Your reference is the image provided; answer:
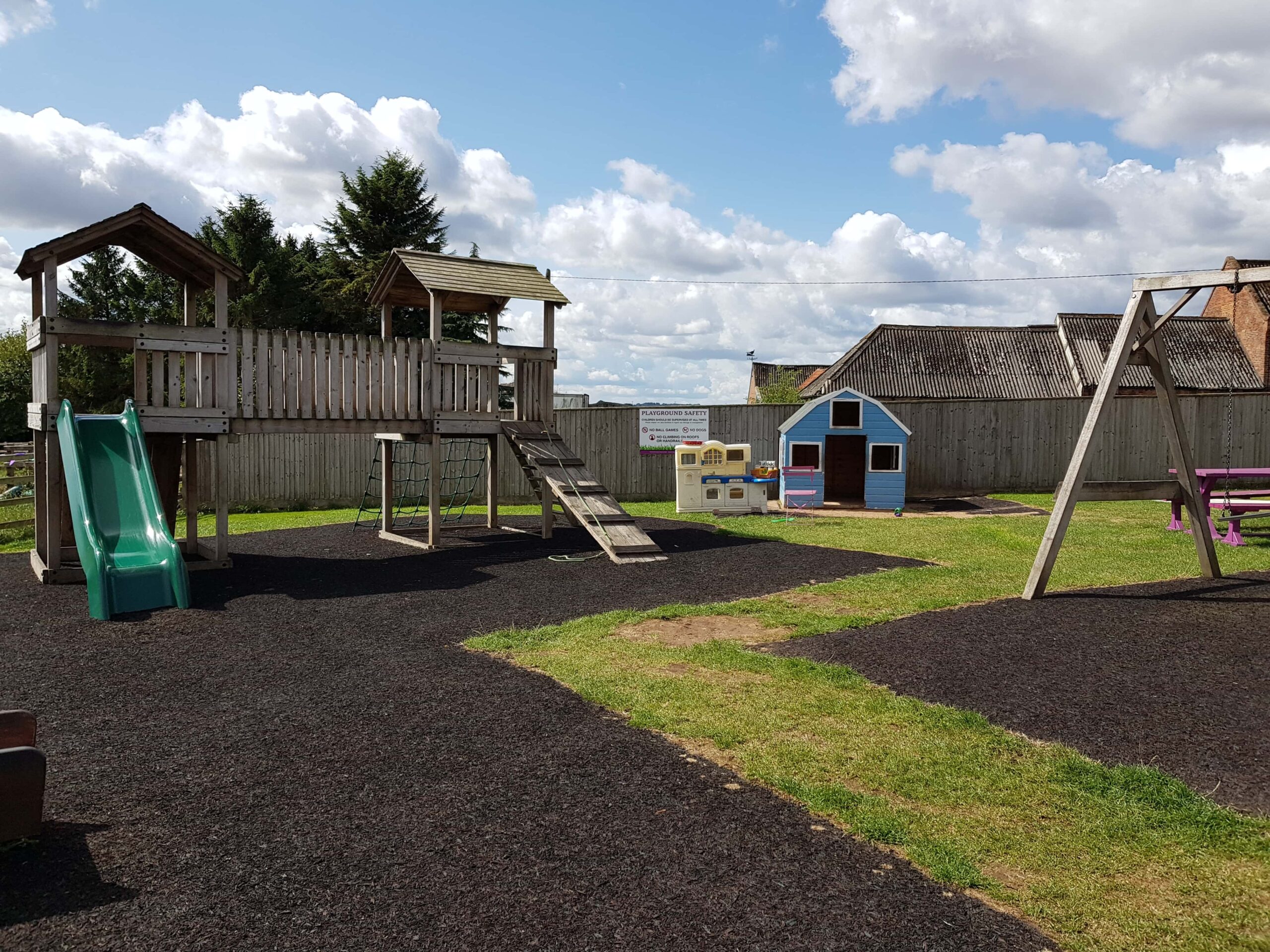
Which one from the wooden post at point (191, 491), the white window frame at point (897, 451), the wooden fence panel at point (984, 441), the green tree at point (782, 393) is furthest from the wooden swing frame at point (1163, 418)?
the green tree at point (782, 393)

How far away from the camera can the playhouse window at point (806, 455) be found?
2031 cm

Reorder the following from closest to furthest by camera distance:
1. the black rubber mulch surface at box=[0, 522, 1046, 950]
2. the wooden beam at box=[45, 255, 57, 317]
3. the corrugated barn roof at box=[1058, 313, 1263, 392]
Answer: the black rubber mulch surface at box=[0, 522, 1046, 950]
the wooden beam at box=[45, 255, 57, 317]
the corrugated barn roof at box=[1058, 313, 1263, 392]

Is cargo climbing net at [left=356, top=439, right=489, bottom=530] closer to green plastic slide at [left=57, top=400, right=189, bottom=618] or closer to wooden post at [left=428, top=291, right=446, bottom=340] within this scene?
wooden post at [left=428, top=291, right=446, bottom=340]

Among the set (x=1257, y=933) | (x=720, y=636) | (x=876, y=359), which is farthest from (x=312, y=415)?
(x=876, y=359)

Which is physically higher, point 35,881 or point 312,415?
point 312,415

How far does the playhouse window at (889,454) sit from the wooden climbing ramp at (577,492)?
7.92 m

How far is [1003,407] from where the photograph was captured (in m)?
23.0

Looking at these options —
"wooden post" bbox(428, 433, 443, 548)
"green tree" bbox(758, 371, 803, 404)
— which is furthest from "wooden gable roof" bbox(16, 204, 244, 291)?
"green tree" bbox(758, 371, 803, 404)

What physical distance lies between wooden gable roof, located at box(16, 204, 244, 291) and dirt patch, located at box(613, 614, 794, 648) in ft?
24.9

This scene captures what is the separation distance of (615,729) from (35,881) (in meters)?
2.86

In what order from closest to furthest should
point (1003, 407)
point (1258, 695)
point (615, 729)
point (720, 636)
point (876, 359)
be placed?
point (615, 729)
point (1258, 695)
point (720, 636)
point (1003, 407)
point (876, 359)

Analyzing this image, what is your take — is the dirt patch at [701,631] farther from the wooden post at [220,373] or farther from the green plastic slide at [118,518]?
the wooden post at [220,373]

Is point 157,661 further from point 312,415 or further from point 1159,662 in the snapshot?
point 1159,662

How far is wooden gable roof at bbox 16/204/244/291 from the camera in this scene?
11.6 m
